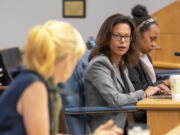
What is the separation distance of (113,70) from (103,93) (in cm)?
18

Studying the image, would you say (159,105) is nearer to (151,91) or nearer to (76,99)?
(151,91)

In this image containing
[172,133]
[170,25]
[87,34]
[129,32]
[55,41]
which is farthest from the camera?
[87,34]

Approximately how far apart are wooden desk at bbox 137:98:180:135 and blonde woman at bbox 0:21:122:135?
3.62ft

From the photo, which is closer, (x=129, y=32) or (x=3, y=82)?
(x=129, y=32)

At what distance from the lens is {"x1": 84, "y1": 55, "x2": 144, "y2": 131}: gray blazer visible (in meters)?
2.60

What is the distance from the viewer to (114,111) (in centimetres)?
260

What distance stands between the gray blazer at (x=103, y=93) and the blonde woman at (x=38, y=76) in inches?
45.8

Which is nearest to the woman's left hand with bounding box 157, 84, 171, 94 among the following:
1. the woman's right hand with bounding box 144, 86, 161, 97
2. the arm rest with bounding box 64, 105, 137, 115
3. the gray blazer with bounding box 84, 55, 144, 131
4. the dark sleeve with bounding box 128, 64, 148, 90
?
the woman's right hand with bounding box 144, 86, 161, 97

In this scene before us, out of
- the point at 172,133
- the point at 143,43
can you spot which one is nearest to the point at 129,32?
the point at 143,43

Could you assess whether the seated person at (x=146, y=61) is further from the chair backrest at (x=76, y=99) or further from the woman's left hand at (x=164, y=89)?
the chair backrest at (x=76, y=99)

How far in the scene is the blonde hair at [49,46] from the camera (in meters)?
1.32

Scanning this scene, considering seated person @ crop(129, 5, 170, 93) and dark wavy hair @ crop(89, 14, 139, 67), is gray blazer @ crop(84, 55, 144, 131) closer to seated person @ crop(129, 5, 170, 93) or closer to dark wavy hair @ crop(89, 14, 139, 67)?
dark wavy hair @ crop(89, 14, 139, 67)

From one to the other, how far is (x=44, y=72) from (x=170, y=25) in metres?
4.95

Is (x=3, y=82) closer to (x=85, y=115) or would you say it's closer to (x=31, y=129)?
(x=85, y=115)
